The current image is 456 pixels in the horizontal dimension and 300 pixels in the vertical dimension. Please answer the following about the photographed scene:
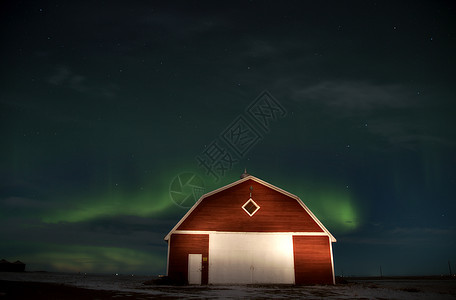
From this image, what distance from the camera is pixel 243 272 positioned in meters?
20.3

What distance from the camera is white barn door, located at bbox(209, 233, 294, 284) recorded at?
797 inches

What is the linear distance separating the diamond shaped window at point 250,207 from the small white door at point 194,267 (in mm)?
4302

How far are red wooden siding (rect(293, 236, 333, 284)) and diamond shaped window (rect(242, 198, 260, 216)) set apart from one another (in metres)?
3.25

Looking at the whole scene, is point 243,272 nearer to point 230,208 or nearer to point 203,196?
point 230,208

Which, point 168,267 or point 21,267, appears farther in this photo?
point 21,267

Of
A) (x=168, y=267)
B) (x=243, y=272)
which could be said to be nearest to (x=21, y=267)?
(x=168, y=267)

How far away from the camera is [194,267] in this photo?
2002 cm

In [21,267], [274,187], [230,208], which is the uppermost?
[274,187]

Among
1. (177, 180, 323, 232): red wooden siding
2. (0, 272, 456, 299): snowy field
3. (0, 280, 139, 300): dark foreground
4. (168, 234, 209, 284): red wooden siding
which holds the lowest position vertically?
(0, 272, 456, 299): snowy field

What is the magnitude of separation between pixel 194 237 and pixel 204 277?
8.50 feet

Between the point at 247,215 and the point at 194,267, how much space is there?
16.0 feet

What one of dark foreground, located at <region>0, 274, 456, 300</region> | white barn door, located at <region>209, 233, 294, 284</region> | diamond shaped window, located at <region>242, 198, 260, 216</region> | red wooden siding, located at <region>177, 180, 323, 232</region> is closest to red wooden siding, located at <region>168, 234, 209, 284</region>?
white barn door, located at <region>209, 233, 294, 284</region>

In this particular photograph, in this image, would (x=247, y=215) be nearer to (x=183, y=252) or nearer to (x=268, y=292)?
(x=183, y=252)

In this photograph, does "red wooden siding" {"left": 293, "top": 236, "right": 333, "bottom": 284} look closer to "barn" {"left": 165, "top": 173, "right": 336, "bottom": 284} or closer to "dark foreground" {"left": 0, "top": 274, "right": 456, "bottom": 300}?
"barn" {"left": 165, "top": 173, "right": 336, "bottom": 284}
